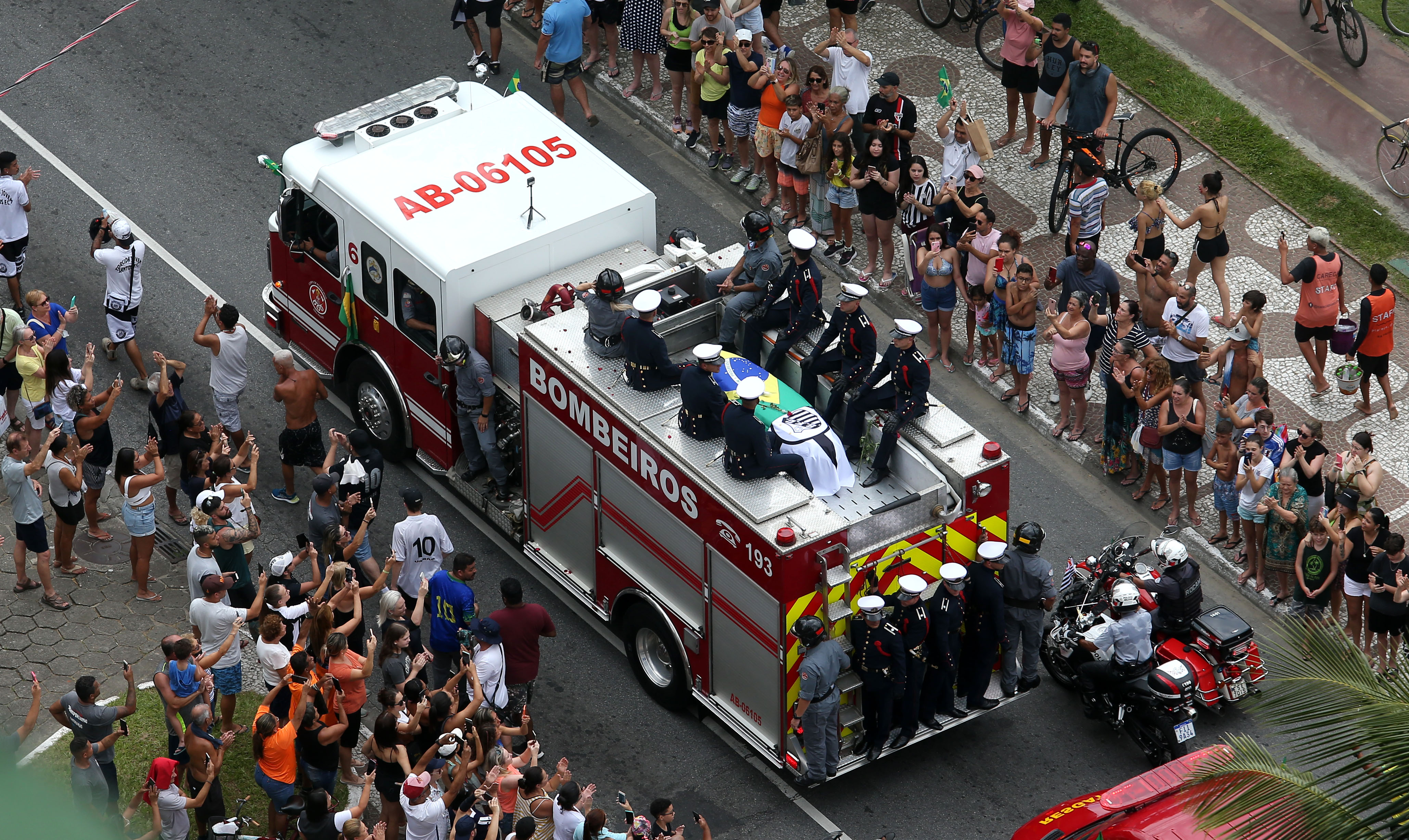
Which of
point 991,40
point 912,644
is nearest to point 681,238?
point 912,644

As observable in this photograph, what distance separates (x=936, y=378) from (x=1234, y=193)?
4786mm

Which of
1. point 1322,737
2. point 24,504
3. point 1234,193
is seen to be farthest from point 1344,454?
point 24,504

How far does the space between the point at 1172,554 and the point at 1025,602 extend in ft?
4.39

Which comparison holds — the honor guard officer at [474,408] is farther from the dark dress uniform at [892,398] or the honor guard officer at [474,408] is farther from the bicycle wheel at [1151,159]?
the bicycle wheel at [1151,159]

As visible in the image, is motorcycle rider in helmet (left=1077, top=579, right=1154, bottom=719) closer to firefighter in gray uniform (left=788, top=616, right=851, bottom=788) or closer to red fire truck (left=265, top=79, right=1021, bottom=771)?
red fire truck (left=265, top=79, right=1021, bottom=771)

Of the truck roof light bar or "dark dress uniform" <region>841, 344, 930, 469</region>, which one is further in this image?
the truck roof light bar

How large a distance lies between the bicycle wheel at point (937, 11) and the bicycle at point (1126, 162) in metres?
2.97

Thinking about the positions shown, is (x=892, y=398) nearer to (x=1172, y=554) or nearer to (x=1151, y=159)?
(x=1172, y=554)

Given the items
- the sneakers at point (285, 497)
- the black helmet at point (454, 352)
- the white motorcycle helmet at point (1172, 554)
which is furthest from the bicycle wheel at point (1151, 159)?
the sneakers at point (285, 497)

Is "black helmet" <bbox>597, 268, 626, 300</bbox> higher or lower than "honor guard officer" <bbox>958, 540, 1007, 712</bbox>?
higher

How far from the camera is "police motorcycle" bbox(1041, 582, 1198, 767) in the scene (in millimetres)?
12078

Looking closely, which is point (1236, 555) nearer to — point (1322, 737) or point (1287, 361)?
point (1287, 361)

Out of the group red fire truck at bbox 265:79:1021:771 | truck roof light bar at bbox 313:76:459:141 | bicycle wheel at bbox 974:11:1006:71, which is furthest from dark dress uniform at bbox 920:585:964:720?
bicycle wheel at bbox 974:11:1006:71

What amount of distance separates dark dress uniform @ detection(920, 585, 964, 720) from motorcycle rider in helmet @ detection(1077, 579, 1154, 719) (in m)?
1.12
